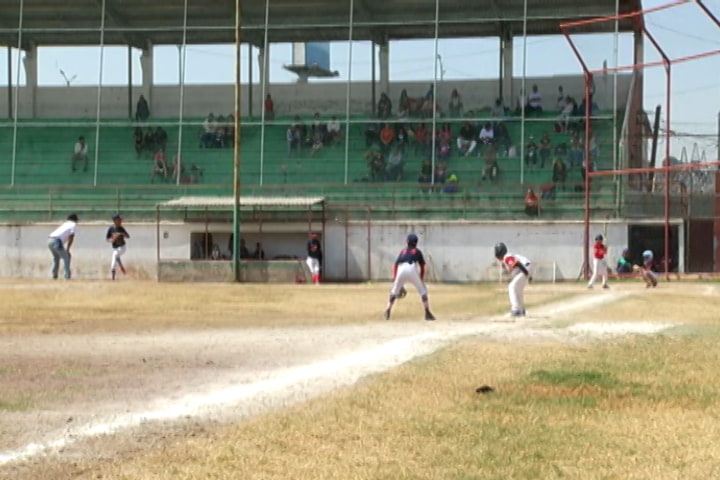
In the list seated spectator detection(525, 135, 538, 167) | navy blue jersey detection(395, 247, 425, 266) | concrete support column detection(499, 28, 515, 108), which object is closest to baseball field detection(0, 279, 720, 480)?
navy blue jersey detection(395, 247, 425, 266)

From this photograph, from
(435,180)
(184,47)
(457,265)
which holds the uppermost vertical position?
(184,47)

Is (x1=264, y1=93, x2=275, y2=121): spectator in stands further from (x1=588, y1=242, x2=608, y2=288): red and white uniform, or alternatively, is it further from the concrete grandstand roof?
(x1=588, y1=242, x2=608, y2=288): red and white uniform

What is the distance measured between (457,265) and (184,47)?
14.2 m

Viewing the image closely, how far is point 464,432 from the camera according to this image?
9.20 metres

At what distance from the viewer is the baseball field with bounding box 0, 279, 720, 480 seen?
805cm

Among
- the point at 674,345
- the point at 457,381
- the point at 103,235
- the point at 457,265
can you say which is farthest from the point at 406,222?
the point at 457,381

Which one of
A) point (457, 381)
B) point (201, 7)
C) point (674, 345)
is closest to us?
point (457, 381)

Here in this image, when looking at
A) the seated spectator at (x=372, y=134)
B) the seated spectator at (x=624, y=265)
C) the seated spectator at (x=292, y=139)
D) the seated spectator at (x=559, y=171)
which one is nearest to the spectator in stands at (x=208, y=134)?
the seated spectator at (x=292, y=139)

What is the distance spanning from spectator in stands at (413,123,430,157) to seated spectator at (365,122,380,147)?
143cm

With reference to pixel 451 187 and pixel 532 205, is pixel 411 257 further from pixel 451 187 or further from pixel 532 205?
pixel 451 187

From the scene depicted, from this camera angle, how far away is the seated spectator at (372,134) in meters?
48.1

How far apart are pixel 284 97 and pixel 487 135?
32.2 ft

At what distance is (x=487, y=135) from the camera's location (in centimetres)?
4712

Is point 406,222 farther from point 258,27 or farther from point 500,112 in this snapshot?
point 258,27
